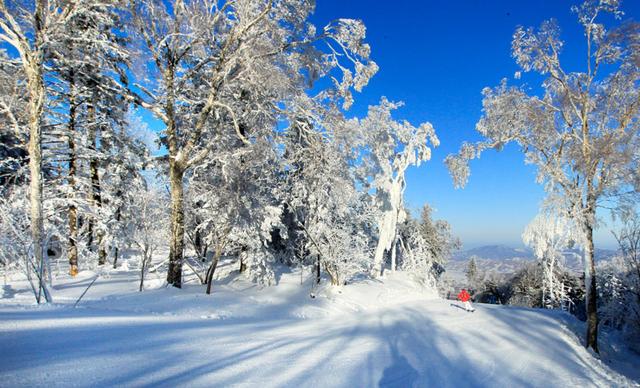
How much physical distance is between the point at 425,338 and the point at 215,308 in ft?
17.6

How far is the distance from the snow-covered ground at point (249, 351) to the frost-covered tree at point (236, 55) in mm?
4265

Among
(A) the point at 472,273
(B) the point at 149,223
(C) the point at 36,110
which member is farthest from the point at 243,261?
(A) the point at 472,273

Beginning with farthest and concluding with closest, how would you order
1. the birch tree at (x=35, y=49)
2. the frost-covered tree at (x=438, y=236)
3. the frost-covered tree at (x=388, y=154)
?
the frost-covered tree at (x=438, y=236) < the frost-covered tree at (x=388, y=154) < the birch tree at (x=35, y=49)

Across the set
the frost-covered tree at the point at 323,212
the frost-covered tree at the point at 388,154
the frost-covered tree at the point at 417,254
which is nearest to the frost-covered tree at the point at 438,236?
the frost-covered tree at the point at 417,254

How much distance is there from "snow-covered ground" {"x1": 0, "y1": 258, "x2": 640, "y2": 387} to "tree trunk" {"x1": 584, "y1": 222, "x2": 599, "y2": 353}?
1.55ft

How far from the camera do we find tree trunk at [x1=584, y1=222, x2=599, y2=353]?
8555 millimetres

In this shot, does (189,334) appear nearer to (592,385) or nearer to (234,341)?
(234,341)

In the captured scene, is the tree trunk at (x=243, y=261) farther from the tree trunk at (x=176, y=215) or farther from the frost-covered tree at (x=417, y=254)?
the frost-covered tree at (x=417, y=254)

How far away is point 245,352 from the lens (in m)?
3.89

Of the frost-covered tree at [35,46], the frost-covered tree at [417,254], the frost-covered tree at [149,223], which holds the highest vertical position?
the frost-covered tree at [35,46]

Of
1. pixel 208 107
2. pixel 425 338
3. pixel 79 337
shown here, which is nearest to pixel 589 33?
pixel 425 338

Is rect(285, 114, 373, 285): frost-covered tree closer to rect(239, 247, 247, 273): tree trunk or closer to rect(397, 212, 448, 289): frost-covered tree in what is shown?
rect(239, 247, 247, 273): tree trunk

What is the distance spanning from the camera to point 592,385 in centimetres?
550

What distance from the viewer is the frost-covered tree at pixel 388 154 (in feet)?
71.3
